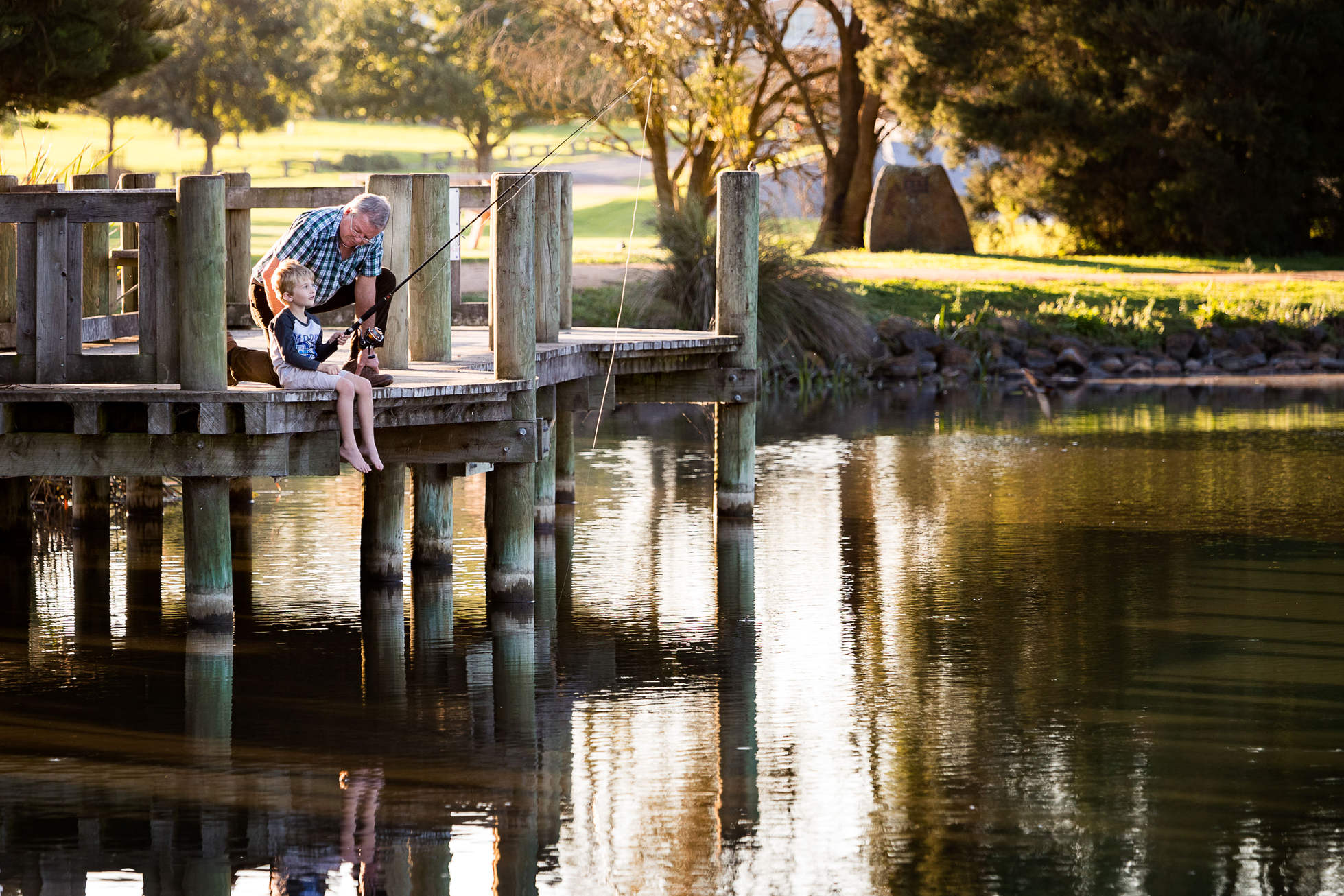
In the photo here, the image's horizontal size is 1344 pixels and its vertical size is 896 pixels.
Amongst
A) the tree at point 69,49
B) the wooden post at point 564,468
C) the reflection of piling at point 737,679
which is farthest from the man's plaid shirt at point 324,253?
the tree at point 69,49

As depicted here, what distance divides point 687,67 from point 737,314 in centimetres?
2224

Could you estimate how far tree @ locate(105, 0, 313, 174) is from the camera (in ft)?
175

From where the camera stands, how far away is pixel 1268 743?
27.1 feet

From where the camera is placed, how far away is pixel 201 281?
9094 mm

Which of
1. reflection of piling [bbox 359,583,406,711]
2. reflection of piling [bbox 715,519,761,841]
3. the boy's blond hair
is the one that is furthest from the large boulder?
the boy's blond hair

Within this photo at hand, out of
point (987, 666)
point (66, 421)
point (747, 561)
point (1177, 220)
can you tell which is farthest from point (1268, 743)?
point (1177, 220)

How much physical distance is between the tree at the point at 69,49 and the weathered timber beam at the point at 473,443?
10.2 metres

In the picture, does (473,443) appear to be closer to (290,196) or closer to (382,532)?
(382,532)

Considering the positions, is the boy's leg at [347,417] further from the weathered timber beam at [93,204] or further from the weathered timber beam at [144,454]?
the weathered timber beam at [93,204]

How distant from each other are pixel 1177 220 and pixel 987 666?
2411 centimetres

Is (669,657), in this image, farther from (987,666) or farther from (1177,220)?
(1177,220)

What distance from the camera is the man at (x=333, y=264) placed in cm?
950

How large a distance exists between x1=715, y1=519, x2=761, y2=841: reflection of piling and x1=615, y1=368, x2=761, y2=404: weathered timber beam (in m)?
0.93

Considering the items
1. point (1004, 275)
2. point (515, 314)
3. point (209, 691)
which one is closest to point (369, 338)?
point (515, 314)
